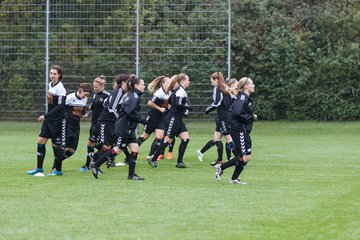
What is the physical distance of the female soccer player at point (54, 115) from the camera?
16.3 m

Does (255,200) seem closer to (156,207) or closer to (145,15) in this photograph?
(156,207)

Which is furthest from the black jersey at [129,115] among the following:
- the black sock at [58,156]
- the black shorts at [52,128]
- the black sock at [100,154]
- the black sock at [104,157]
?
the black sock at [58,156]

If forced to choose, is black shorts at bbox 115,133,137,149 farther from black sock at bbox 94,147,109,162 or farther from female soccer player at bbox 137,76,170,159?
female soccer player at bbox 137,76,170,159

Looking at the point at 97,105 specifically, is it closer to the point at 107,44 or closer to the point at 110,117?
the point at 110,117

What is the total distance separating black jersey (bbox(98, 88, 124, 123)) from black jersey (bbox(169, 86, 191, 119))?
6.30ft

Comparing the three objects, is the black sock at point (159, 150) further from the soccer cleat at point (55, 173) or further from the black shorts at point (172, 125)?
the soccer cleat at point (55, 173)

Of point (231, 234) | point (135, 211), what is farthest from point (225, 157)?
point (231, 234)

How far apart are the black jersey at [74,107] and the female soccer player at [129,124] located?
222 cm

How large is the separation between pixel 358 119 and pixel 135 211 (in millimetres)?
22696

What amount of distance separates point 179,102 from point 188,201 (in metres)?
6.10

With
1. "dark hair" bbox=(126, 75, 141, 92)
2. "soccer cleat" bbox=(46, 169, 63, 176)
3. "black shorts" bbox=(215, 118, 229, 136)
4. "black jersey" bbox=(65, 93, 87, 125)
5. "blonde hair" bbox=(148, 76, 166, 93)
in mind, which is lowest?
"soccer cleat" bbox=(46, 169, 63, 176)

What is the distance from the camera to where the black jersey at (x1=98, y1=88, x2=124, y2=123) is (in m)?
16.9

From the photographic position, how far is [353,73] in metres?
33.0

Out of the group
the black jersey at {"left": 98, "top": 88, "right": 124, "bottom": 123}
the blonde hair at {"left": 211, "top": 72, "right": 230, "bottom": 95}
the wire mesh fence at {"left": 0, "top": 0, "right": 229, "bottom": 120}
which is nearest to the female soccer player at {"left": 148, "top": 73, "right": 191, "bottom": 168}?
the blonde hair at {"left": 211, "top": 72, "right": 230, "bottom": 95}
